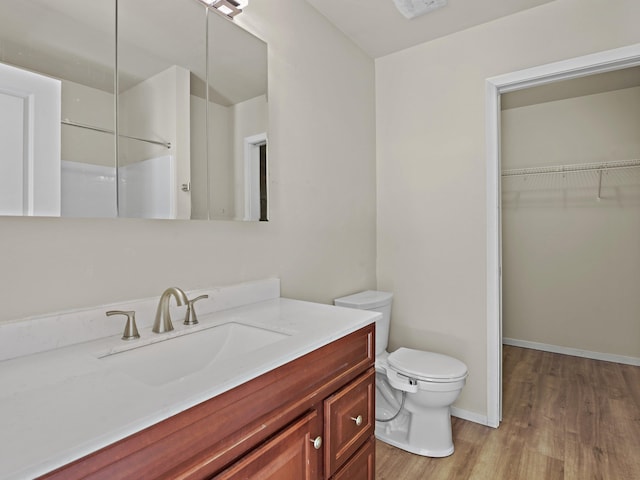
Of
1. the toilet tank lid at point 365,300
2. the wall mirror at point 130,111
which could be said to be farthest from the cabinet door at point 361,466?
the wall mirror at point 130,111

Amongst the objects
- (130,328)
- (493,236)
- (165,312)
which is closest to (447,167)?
(493,236)

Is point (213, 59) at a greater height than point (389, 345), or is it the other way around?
point (213, 59)

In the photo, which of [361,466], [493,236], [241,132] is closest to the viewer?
[361,466]

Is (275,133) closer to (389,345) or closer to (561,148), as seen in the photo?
(389,345)

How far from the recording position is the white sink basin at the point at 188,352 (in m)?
0.97

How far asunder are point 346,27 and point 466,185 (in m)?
1.22

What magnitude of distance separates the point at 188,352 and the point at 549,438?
2.08 m

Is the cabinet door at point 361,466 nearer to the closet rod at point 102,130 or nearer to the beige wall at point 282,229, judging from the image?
the beige wall at point 282,229

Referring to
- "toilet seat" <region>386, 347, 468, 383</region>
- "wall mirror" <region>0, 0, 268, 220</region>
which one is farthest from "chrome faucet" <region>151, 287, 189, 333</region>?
"toilet seat" <region>386, 347, 468, 383</region>

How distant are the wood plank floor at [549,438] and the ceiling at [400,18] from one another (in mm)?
2431

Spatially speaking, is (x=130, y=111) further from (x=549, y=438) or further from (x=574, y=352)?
(x=574, y=352)

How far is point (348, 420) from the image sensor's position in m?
1.20

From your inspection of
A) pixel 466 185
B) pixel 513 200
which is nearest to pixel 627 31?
pixel 466 185

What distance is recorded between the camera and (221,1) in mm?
1454
